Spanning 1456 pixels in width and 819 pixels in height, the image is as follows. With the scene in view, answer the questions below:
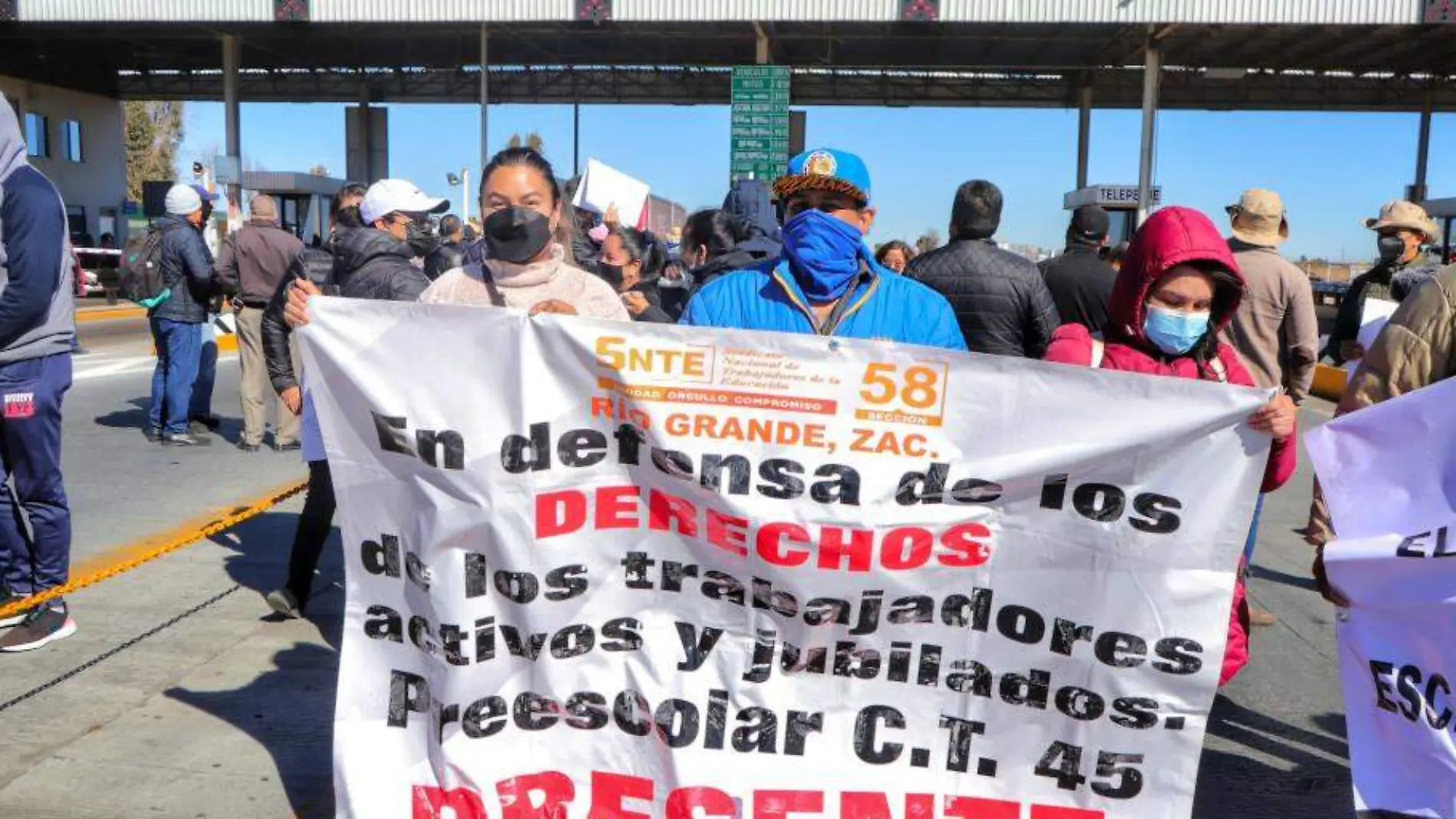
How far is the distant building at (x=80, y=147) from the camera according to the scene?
37938mm

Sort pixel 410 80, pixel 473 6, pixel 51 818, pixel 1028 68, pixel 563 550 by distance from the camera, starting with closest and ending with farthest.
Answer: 1. pixel 563 550
2. pixel 51 818
3. pixel 473 6
4. pixel 1028 68
5. pixel 410 80

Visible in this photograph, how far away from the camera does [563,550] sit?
9.31 ft

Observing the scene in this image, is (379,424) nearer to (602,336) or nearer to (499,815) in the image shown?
(602,336)

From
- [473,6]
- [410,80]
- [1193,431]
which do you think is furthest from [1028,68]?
[1193,431]

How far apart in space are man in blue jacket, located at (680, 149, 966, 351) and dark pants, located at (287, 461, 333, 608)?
2339mm

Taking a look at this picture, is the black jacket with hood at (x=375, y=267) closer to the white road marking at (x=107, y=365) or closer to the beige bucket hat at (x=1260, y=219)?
the beige bucket hat at (x=1260, y=219)

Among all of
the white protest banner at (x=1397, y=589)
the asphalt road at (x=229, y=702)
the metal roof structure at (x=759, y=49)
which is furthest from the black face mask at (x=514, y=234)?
the metal roof structure at (x=759, y=49)

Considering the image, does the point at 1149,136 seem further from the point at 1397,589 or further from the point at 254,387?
the point at 1397,589

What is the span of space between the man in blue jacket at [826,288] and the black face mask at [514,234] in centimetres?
58

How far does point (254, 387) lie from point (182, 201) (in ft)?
5.03

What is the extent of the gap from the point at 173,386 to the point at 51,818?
6.53 metres

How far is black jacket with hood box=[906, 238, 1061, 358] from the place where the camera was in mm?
5188

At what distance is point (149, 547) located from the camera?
6184mm

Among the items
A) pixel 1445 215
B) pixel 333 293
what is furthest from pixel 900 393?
pixel 1445 215
